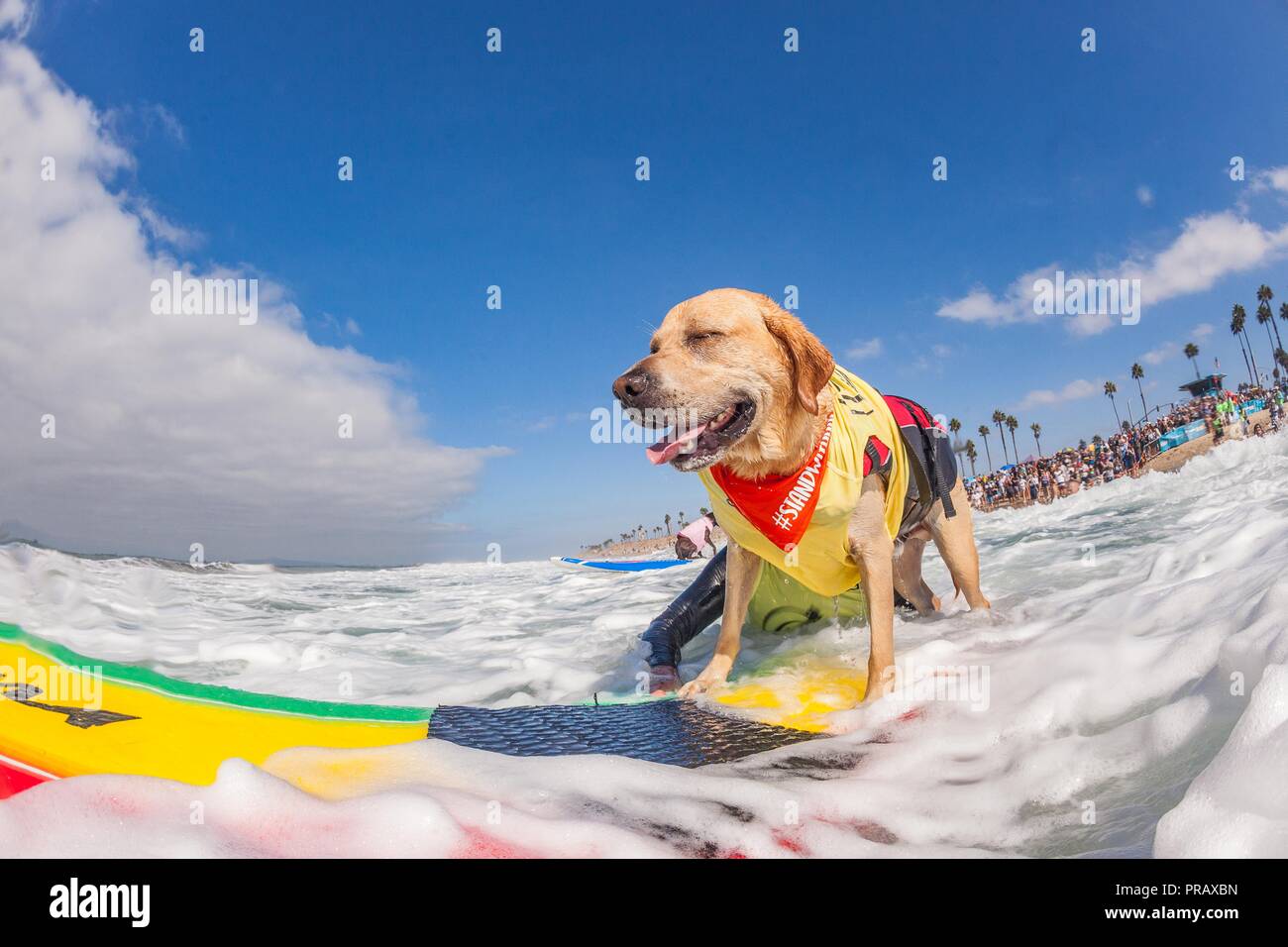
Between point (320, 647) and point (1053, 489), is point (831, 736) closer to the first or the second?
point (320, 647)

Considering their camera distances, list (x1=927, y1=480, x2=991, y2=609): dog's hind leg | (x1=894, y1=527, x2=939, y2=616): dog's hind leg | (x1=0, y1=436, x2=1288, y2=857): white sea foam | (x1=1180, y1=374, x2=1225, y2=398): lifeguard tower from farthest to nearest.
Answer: (x1=1180, y1=374, x2=1225, y2=398): lifeguard tower < (x1=894, y1=527, x2=939, y2=616): dog's hind leg < (x1=927, y1=480, x2=991, y2=609): dog's hind leg < (x1=0, y1=436, x2=1288, y2=857): white sea foam

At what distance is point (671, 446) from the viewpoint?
9.97ft

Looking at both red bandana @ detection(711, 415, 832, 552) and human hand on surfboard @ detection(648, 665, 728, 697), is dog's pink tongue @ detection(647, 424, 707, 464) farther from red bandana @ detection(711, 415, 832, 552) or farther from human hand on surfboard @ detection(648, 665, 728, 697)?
human hand on surfboard @ detection(648, 665, 728, 697)

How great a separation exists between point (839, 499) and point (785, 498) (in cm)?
28

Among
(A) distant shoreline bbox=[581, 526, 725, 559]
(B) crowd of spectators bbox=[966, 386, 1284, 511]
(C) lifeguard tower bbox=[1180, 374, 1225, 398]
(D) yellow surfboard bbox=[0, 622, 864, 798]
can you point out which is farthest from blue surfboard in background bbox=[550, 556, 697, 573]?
(C) lifeguard tower bbox=[1180, 374, 1225, 398]

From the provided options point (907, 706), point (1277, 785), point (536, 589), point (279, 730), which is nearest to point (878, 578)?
point (907, 706)

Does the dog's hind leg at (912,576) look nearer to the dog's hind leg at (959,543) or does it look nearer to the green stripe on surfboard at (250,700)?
the dog's hind leg at (959,543)

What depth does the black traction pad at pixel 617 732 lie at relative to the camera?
2.53 m

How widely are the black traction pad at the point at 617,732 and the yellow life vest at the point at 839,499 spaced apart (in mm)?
918

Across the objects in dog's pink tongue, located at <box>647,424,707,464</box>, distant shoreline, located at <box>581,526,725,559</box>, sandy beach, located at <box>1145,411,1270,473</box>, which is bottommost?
distant shoreline, located at <box>581,526,725,559</box>

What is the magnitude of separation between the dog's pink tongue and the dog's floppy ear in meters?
0.55

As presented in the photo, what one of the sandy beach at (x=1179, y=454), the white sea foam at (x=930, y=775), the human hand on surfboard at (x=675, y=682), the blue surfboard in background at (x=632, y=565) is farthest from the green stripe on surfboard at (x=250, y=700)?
the sandy beach at (x=1179, y=454)

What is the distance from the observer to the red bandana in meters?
3.22

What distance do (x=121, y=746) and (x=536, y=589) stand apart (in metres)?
10.8
